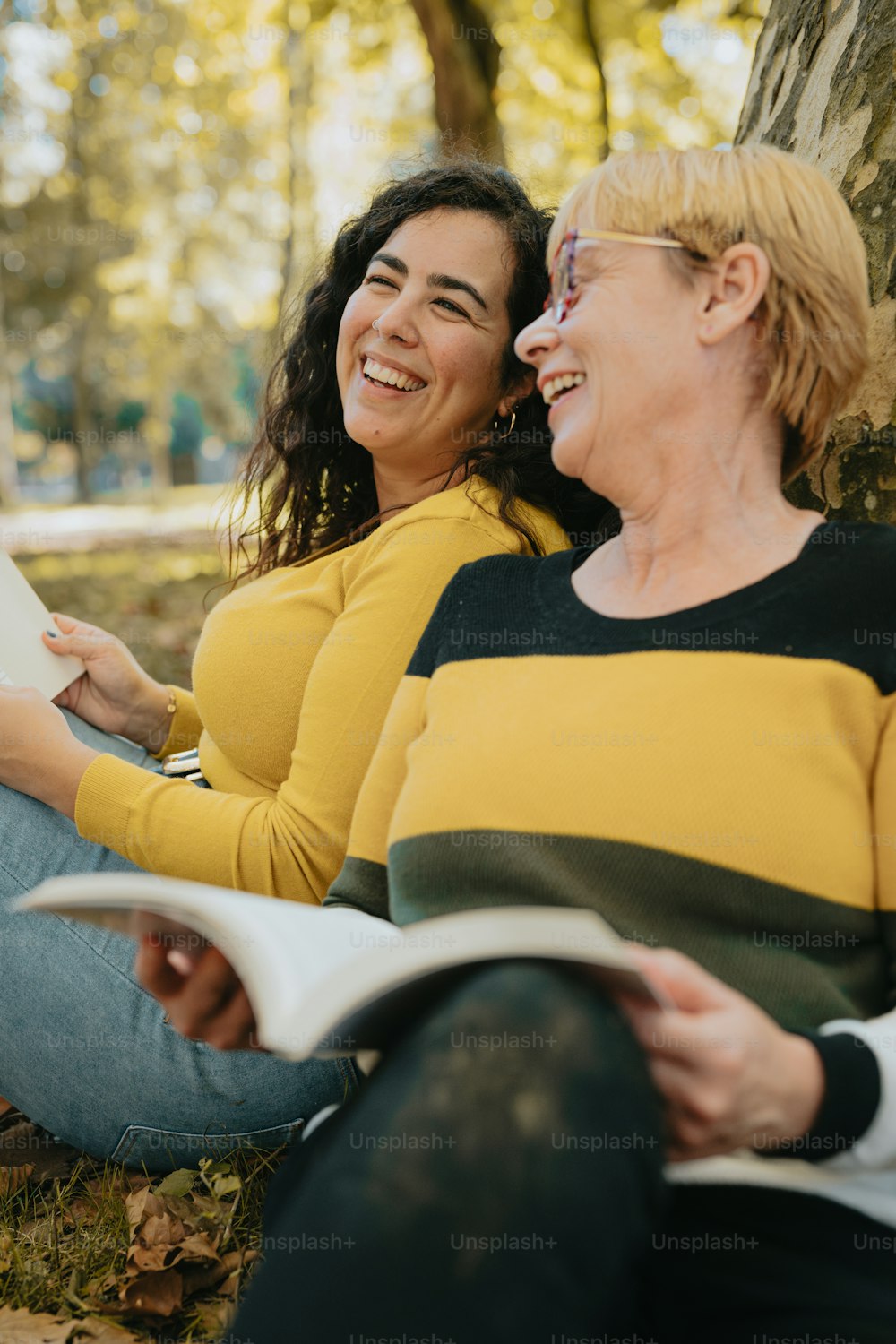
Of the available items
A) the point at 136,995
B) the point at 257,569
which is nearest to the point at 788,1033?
the point at 136,995

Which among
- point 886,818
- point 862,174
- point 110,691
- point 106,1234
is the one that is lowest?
point 106,1234

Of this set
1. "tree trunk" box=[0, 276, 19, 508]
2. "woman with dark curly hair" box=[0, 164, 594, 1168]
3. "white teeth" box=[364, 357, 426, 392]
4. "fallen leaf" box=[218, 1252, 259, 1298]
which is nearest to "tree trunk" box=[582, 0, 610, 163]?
"woman with dark curly hair" box=[0, 164, 594, 1168]

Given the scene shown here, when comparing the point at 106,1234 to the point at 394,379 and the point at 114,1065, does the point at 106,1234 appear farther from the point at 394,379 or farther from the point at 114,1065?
the point at 394,379

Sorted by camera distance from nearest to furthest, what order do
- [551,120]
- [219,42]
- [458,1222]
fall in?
[458,1222], [551,120], [219,42]

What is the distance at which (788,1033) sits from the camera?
4.44ft

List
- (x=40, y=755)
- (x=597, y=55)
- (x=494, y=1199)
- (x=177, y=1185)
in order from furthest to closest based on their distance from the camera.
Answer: (x=597, y=55)
(x=40, y=755)
(x=177, y=1185)
(x=494, y=1199)

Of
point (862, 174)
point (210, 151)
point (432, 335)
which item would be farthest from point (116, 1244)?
point (210, 151)

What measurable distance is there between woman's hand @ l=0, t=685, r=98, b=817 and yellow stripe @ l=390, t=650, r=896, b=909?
0.89 meters

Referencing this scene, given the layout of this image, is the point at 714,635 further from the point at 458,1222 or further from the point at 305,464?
the point at 305,464

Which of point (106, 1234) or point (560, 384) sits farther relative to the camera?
point (106, 1234)

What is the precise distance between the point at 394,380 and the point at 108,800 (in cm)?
118

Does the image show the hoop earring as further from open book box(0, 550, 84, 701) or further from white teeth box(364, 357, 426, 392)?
open book box(0, 550, 84, 701)

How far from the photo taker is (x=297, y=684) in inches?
97.1

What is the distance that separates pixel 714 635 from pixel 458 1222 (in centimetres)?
91
